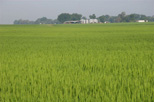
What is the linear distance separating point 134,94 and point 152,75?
3.81 feet

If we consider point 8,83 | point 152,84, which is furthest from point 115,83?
point 8,83

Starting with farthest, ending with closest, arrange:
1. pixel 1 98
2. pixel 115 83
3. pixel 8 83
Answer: pixel 8 83, pixel 115 83, pixel 1 98

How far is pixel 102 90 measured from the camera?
3.24 m

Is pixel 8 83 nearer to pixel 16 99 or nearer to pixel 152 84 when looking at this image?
pixel 16 99

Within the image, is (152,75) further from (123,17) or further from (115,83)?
(123,17)

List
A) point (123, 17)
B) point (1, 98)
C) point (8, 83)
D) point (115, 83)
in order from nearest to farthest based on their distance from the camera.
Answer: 1. point (1, 98)
2. point (115, 83)
3. point (8, 83)
4. point (123, 17)

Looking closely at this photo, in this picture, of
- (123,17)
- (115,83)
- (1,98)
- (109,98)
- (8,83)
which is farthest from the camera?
(123,17)

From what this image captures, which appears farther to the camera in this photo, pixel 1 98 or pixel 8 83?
pixel 8 83

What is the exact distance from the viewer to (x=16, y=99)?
2.92 meters

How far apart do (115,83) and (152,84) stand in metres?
0.54

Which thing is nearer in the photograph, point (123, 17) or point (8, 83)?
point (8, 83)

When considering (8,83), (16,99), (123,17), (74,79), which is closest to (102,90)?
(74,79)

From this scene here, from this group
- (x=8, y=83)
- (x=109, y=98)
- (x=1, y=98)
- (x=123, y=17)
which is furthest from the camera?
(x=123, y=17)

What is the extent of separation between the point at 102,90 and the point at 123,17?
5030 inches
